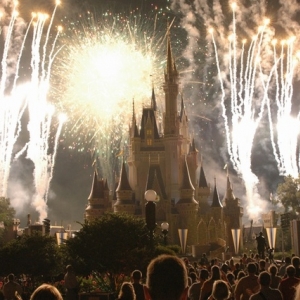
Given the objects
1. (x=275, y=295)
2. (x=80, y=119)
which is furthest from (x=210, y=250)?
(x=275, y=295)

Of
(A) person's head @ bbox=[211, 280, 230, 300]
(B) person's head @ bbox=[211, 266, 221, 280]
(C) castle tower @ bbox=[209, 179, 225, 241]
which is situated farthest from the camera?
(C) castle tower @ bbox=[209, 179, 225, 241]

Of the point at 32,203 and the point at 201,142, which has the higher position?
the point at 201,142

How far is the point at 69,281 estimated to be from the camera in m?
21.1

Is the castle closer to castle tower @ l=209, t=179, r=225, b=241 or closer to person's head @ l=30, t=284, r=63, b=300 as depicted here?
castle tower @ l=209, t=179, r=225, b=241

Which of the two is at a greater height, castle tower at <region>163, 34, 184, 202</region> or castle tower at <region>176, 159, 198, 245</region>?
castle tower at <region>163, 34, 184, 202</region>

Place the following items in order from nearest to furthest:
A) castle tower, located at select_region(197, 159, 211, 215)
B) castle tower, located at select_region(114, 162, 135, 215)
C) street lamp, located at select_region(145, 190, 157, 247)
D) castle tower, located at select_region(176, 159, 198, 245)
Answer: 1. street lamp, located at select_region(145, 190, 157, 247)
2. castle tower, located at select_region(176, 159, 198, 245)
3. castle tower, located at select_region(114, 162, 135, 215)
4. castle tower, located at select_region(197, 159, 211, 215)

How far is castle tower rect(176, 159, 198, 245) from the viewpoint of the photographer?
97075mm

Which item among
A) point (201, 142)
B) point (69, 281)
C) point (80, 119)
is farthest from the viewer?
point (201, 142)

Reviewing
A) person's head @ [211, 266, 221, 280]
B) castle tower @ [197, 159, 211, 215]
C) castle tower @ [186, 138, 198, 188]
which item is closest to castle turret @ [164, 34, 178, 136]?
castle tower @ [186, 138, 198, 188]

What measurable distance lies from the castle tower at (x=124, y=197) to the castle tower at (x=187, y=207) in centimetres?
710

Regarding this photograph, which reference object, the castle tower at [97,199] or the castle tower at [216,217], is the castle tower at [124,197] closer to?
the castle tower at [97,199]

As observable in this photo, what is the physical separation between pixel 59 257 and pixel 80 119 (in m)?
43.7

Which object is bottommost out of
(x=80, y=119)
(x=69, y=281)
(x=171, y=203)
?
(x=69, y=281)

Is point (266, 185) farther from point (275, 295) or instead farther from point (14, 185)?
point (275, 295)
